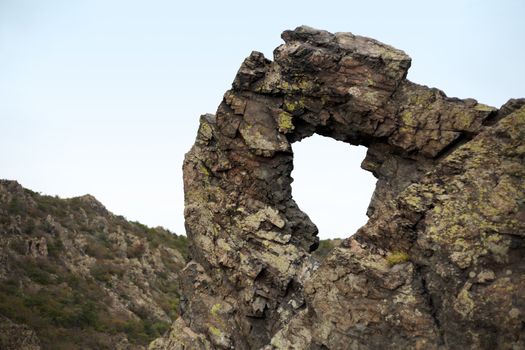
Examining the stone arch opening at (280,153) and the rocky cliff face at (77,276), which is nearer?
the stone arch opening at (280,153)

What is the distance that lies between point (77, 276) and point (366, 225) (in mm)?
35566

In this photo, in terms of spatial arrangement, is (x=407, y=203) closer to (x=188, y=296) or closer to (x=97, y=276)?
(x=188, y=296)

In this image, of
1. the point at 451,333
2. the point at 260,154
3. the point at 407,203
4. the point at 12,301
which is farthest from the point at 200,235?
the point at 12,301

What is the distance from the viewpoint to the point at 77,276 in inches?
1837

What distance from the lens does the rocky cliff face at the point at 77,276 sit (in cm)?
3756

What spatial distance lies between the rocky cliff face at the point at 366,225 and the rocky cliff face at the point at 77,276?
1939 cm

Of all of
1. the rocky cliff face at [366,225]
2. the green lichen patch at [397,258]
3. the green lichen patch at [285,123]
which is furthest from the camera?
the green lichen patch at [285,123]

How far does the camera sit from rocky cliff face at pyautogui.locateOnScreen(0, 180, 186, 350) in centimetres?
3756

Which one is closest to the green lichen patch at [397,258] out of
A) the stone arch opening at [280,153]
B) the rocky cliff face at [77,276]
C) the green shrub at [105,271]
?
the stone arch opening at [280,153]

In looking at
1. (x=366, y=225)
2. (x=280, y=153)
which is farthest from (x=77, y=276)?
(x=366, y=225)

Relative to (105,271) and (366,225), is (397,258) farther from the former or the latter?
(105,271)

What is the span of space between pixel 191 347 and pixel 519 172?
1205 centimetres

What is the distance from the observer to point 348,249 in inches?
674

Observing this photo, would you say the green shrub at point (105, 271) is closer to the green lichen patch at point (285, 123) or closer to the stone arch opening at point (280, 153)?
the stone arch opening at point (280, 153)
